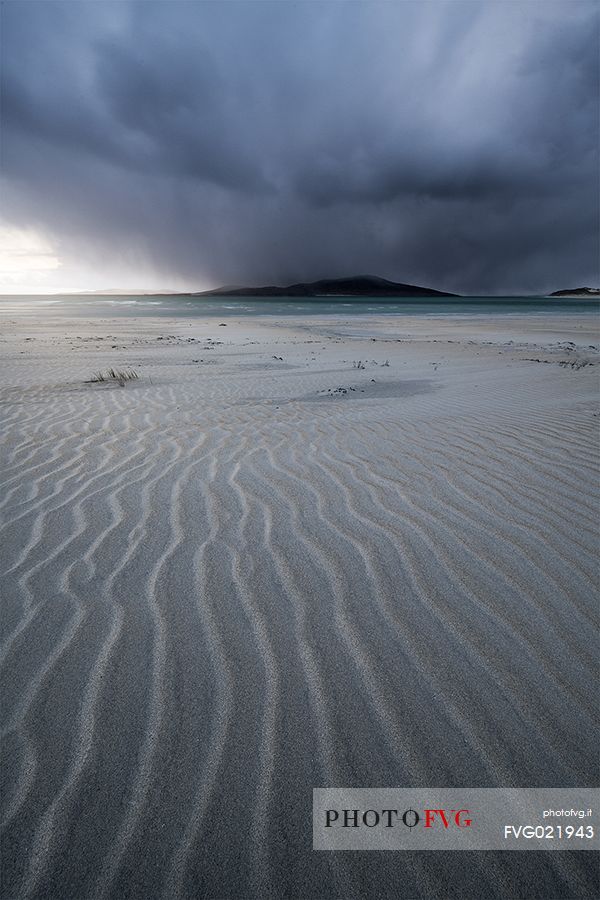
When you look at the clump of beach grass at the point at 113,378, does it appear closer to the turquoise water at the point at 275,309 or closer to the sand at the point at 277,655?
the sand at the point at 277,655

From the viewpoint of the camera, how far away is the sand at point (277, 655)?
1.40 m

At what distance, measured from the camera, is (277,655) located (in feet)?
6.95

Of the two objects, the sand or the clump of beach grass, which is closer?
the sand

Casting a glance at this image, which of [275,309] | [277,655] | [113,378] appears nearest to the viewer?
[277,655]

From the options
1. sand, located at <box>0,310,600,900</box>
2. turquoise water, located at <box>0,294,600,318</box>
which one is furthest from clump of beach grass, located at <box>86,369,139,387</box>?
turquoise water, located at <box>0,294,600,318</box>

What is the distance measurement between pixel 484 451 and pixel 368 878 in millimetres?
4227

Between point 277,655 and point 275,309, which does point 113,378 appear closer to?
point 277,655

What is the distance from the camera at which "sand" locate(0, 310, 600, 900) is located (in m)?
1.40

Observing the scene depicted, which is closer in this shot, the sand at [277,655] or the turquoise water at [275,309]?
the sand at [277,655]

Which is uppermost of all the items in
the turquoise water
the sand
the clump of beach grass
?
the turquoise water

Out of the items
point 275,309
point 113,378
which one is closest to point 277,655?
point 113,378

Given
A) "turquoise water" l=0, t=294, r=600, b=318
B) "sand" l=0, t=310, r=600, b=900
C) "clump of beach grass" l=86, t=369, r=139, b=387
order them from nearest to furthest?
"sand" l=0, t=310, r=600, b=900
"clump of beach grass" l=86, t=369, r=139, b=387
"turquoise water" l=0, t=294, r=600, b=318

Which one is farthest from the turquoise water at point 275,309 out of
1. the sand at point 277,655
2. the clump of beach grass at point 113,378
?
the sand at point 277,655

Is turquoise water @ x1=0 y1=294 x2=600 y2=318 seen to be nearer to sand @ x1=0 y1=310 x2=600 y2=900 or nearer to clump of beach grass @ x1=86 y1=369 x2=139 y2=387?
clump of beach grass @ x1=86 y1=369 x2=139 y2=387
